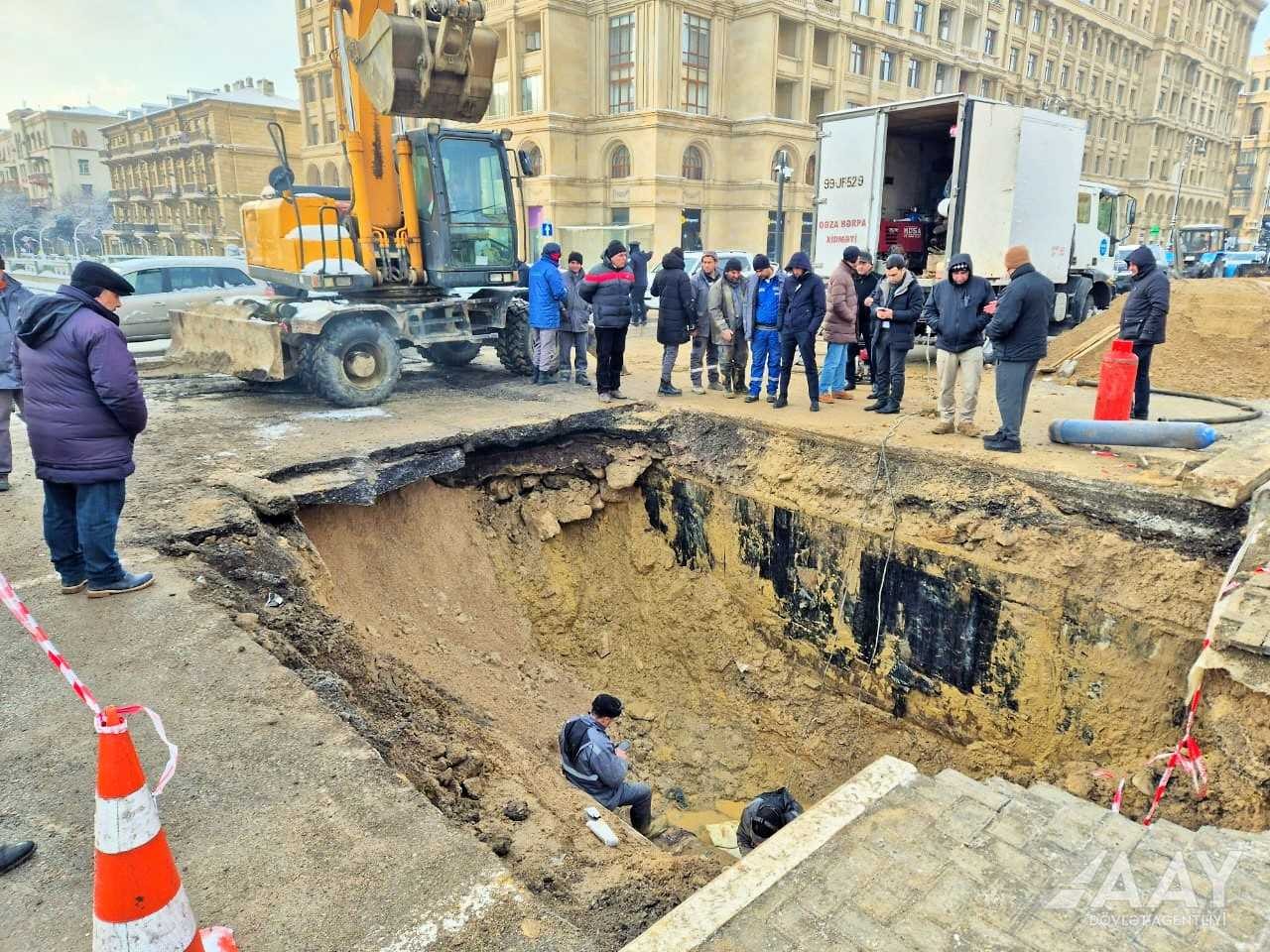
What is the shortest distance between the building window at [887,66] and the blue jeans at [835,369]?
33858 millimetres

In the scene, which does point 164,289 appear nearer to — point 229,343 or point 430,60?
point 229,343

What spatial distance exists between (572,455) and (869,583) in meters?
3.04

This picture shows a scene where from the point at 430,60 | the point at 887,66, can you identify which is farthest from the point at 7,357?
the point at 887,66

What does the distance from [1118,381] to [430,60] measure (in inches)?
275

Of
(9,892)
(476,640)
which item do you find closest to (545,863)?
(9,892)

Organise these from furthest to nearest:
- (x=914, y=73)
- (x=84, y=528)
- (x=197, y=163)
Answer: (x=197, y=163), (x=914, y=73), (x=84, y=528)

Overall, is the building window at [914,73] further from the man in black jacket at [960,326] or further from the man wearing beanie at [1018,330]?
the man wearing beanie at [1018,330]

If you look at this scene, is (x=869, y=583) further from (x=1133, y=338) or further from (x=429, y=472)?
(x=429, y=472)

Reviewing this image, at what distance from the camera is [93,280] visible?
3.91 meters

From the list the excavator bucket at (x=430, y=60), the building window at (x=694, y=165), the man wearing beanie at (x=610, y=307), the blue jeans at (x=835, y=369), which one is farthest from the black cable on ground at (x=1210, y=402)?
the building window at (x=694, y=165)

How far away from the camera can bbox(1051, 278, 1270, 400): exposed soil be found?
9.32m

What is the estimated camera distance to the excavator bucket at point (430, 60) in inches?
299

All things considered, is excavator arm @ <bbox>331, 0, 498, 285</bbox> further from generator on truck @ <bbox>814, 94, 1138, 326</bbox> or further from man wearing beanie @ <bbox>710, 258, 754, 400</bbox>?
generator on truck @ <bbox>814, 94, 1138, 326</bbox>

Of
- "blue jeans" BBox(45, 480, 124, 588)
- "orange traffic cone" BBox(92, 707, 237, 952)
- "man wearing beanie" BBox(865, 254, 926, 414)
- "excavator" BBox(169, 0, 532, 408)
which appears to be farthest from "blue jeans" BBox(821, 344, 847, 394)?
"orange traffic cone" BBox(92, 707, 237, 952)
